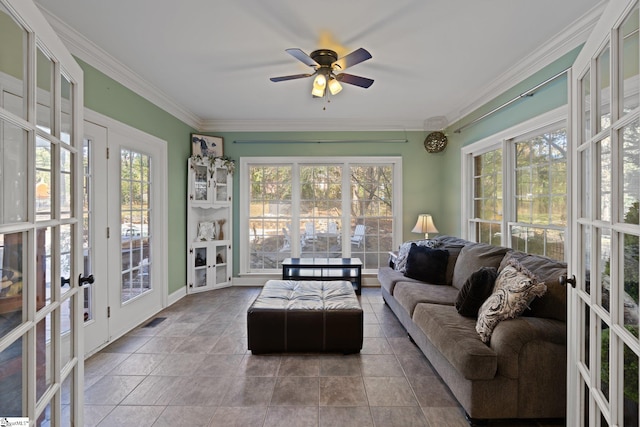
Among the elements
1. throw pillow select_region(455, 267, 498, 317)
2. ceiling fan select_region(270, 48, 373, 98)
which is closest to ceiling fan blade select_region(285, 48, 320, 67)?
ceiling fan select_region(270, 48, 373, 98)

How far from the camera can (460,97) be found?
393 cm

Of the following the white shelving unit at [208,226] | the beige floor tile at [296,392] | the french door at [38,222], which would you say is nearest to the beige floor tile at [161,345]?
the beige floor tile at [296,392]

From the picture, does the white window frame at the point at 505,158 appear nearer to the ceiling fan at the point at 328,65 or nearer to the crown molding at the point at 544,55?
the crown molding at the point at 544,55

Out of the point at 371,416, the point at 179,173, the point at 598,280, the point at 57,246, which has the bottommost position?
the point at 371,416

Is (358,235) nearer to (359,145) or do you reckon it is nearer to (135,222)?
(359,145)

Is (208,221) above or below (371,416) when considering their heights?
above

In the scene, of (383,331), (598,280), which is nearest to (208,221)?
(383,331)

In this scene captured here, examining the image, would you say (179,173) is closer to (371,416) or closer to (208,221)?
(208,221)

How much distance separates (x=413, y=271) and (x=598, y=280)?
2.27 m

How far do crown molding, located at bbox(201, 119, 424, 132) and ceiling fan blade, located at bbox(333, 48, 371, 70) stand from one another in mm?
2304

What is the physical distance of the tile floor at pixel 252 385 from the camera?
1934mm

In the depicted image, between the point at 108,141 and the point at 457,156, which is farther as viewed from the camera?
the point at 457,156

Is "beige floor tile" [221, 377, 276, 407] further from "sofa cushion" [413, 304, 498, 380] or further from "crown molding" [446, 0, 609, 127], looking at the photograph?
"crown molding" [446, 0, 609, 127]

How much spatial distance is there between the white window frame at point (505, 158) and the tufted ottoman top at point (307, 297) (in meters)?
1.83
